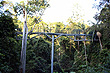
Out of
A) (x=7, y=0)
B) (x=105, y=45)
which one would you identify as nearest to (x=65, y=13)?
(x=105, y=45)

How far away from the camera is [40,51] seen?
1512 cm

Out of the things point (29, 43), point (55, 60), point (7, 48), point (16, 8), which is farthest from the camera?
point (55, 60)

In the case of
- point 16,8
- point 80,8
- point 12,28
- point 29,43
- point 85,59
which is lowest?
point 85,59

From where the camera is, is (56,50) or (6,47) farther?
(56,50)

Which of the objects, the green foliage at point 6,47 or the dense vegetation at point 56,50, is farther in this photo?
the dense vegetation at point 56,50

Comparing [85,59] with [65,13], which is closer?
[85,59]

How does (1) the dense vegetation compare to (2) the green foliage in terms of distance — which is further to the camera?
(1) the dense vegetation

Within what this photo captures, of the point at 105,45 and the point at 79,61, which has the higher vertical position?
the point at 105,45

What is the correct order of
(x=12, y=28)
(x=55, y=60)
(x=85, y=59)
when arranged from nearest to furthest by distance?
1. (x=12, y=28)
2. (x=85, y=59)
3. (x=55, y=60)

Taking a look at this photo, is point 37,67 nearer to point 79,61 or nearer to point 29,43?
point 29,43

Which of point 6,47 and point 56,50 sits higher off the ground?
point 6,47

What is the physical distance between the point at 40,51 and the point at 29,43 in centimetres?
189

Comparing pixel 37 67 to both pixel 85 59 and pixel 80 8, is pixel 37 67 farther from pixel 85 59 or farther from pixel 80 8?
pixel 80 8

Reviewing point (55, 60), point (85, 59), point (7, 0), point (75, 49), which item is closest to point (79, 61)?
point (85, 59)
